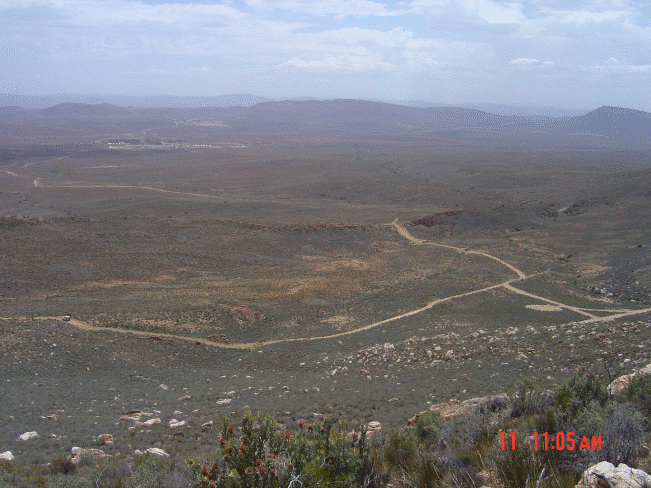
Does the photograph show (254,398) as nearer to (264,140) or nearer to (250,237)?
(250,237)

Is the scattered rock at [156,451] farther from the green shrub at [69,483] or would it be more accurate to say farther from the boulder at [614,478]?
the boulder at [614,478]

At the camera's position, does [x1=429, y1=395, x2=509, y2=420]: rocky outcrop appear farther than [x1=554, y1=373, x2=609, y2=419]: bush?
Yes

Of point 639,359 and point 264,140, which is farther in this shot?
point 264,140

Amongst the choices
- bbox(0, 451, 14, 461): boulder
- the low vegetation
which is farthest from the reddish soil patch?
bbox(0, 451, 14, 461): boulder

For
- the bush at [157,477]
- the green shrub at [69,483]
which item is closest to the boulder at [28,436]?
the green shrub at [69,483]

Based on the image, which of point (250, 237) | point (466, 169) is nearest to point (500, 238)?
point (250, 237)

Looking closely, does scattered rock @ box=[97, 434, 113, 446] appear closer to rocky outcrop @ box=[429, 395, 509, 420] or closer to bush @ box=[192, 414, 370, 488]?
bush @ box=[192, 414, 370, 488]
